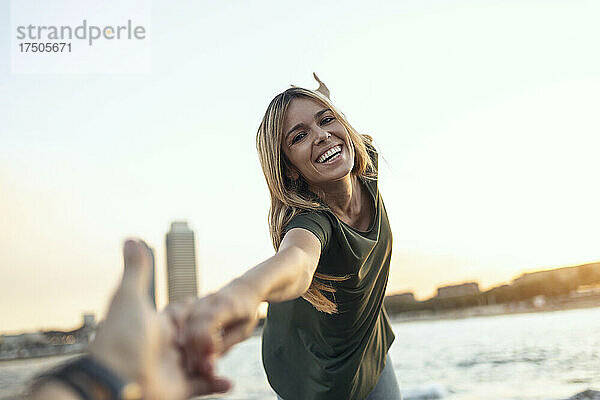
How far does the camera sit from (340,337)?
5.96 ft

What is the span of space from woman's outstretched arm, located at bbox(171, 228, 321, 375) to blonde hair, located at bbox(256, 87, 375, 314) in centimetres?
56

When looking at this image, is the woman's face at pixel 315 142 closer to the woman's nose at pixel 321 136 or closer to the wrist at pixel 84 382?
the woman's nose at pixel 321 136

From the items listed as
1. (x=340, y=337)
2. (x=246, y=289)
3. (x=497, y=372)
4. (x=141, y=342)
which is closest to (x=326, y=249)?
(x=340, y=337)

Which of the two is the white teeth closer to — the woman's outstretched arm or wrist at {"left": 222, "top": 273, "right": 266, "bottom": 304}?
the woman's outstretched arm

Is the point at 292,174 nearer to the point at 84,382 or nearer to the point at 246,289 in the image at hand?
the point at 246,289

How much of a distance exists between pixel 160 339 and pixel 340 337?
1.31 meters

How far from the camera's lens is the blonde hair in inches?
61.6

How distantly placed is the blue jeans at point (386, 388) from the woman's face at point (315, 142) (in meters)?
0.76

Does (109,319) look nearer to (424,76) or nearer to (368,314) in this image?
(368,314)

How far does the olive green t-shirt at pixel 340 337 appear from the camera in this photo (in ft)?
5.61

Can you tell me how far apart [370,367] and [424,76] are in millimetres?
20785

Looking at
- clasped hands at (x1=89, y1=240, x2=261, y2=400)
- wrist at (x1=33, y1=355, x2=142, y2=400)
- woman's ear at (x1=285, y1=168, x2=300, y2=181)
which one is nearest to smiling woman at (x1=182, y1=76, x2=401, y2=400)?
woman's ear at (x1=285, y1=168, x2=300, y2=181)

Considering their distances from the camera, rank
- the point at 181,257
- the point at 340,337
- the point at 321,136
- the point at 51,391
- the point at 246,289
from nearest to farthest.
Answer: the point at 51,391 → the point at 246,289 → the point at 321,136 → the point at 340,337 → the point at 181,257

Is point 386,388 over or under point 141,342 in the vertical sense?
under
